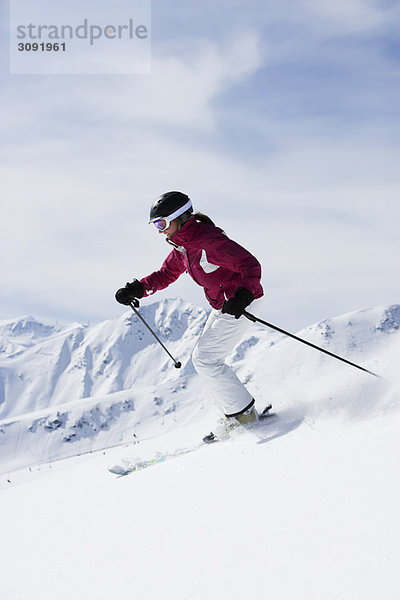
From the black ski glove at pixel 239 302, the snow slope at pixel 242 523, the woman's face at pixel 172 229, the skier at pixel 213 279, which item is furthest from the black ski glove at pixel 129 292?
the snow slope at pixel 242 523

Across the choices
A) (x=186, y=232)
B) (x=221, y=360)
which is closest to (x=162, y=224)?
(x=186, y=232)

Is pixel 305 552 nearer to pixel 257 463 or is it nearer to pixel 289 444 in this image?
pixel 257 463

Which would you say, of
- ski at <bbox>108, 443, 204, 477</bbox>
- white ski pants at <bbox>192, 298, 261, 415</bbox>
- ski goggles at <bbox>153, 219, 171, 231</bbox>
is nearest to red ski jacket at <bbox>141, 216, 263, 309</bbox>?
ski goggles at <bbox>153, 219, 171, 231</bbox>

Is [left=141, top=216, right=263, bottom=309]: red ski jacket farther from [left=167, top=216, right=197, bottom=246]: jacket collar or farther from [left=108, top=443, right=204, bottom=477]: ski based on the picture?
[left=108, top=443, right=204, bottom=477]: ski

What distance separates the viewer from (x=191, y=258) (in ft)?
18.5

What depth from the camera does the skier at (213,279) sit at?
212 inches

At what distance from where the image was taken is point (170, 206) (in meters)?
5.57

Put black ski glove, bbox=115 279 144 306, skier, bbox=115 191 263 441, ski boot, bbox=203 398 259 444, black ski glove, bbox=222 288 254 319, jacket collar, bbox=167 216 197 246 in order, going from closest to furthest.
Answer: black ski glove, bbox=222 288 254 319 < skier, bbox=115 191 263 441 < jacket collar, bbox=167 216 197 246 < ski boot, bbox=203 398 259 444 < black ski glove, bbox=115 279 144 306

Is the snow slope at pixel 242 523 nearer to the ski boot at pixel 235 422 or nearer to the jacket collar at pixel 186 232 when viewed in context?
the ski boot at pixel 235 422

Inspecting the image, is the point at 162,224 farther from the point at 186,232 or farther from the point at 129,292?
the point at 129,292

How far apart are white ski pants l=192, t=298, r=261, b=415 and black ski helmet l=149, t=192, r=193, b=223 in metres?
1.31

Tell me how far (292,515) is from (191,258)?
3564 millimetres

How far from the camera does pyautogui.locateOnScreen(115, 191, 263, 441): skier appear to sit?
539 cm

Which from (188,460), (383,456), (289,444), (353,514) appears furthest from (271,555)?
(188,460)
